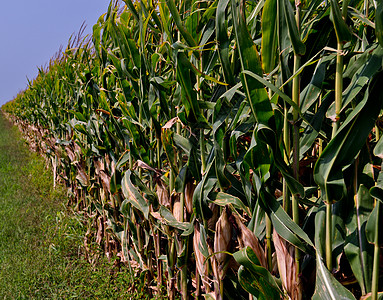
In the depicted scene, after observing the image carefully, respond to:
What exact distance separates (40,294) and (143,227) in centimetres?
97

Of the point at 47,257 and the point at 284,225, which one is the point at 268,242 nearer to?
the point at 284,225

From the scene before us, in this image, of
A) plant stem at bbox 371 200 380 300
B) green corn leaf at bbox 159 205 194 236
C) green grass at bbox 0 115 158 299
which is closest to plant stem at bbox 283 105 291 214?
plant stem at bbox 371 200 380 300

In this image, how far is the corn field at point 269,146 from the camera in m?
0.83

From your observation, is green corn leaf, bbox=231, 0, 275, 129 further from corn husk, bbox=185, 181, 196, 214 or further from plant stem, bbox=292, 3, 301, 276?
corn husk, bbox=185, 181, 196, 214

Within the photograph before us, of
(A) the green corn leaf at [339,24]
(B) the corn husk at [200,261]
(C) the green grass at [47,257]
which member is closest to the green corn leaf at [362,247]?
(A) the green corn leaf at [339,24]

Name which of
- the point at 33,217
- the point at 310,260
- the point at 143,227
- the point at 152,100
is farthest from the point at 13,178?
the point at 310,260

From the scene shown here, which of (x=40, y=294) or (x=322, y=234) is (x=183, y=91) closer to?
(x=322, y=234)

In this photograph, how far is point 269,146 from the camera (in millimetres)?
923

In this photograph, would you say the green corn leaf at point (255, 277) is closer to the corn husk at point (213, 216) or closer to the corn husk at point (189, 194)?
the corn husk at point (213, 216)

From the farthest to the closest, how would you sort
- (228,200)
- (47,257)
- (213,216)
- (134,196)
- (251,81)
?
(47,257), (134,196), (213,216), (228,200), (251,81)

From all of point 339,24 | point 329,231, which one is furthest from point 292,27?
point 329,231

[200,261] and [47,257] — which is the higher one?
[47,257]

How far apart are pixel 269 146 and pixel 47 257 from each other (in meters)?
2.62

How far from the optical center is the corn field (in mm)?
834
